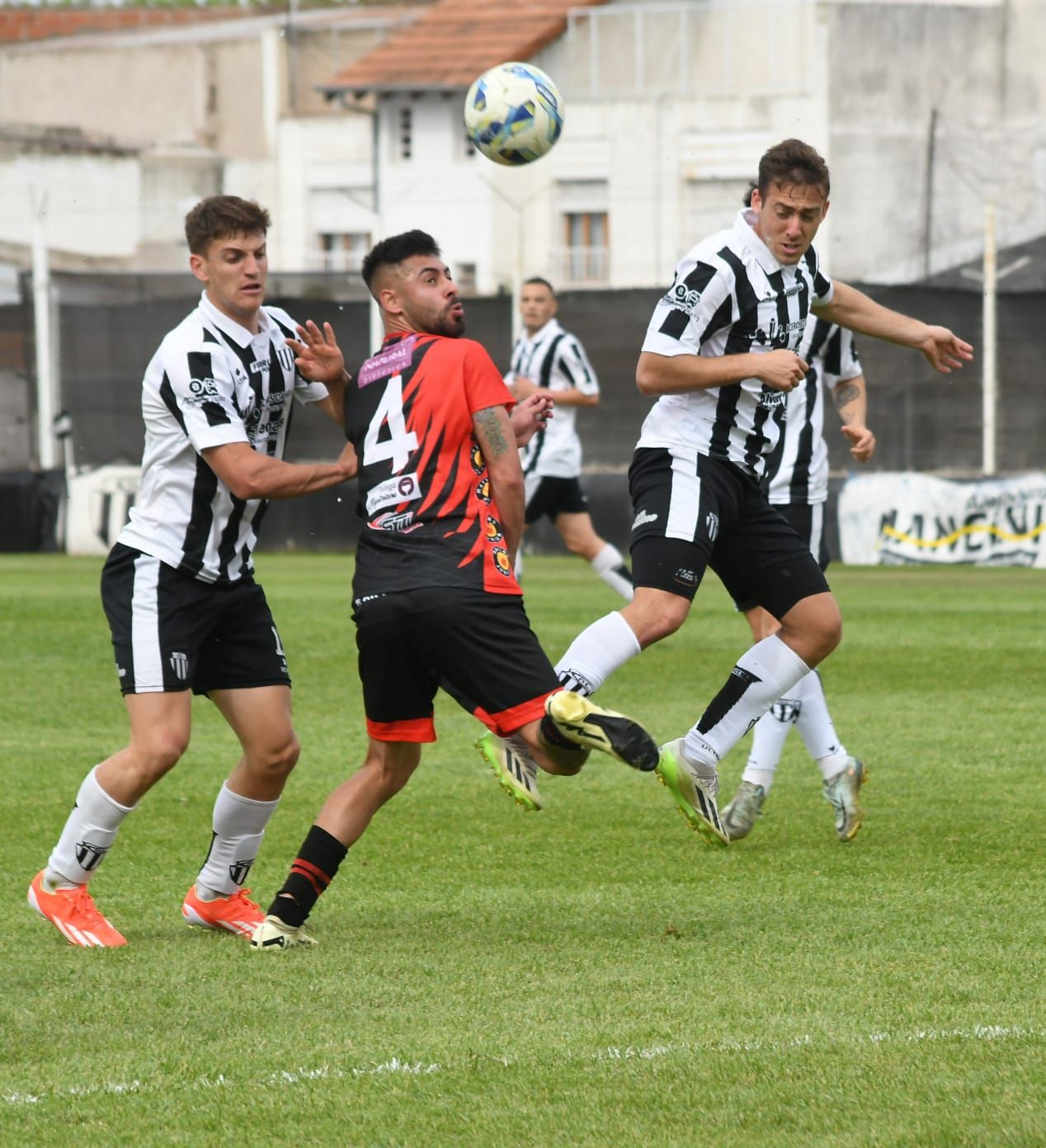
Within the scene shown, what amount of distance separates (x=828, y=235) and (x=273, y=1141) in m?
38.3

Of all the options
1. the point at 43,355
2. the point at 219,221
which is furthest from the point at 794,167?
the point at 43,355

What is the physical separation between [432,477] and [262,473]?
0.48 meters

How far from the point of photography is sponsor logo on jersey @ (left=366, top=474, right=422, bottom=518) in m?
5.36

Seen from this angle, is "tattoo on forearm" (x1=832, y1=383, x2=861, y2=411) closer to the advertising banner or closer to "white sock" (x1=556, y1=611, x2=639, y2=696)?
"white sock" (x1=556, y1=611, x2=639, y2=696)

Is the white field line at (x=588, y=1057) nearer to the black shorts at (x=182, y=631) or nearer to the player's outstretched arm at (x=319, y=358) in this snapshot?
the black shorts at (x=182, y=631)

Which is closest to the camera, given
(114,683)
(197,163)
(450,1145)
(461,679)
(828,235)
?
(450,1145)

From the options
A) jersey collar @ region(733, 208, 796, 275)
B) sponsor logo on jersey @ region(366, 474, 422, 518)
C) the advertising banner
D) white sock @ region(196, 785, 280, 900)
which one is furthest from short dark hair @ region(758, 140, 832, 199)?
the advertising banner

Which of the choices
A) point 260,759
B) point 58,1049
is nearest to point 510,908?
point 260,759

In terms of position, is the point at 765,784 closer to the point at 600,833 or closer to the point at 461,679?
the point at 600,833

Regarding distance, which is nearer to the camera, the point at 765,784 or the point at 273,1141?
the point at 273,1141

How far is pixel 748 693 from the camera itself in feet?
20.9

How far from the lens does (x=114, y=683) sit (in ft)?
37.8

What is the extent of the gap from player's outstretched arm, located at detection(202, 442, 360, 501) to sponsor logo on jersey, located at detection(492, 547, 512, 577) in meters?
0.45

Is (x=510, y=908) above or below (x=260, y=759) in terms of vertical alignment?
below
